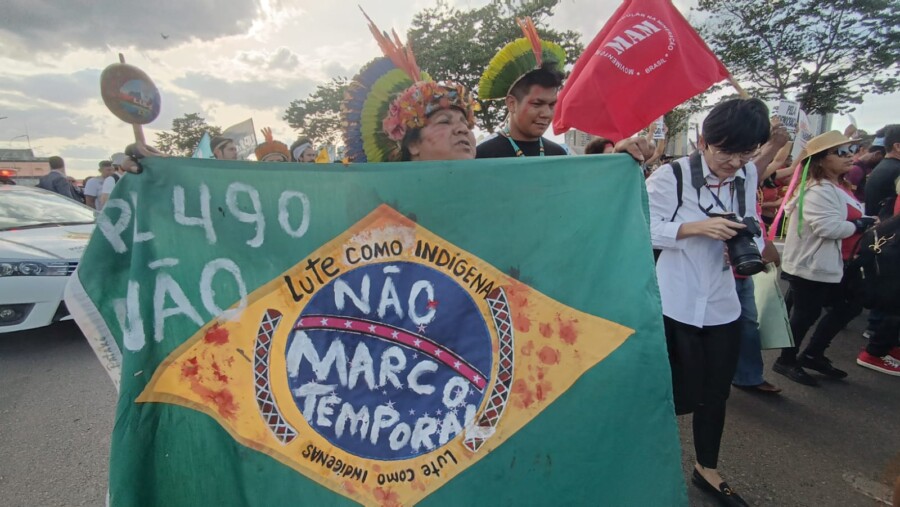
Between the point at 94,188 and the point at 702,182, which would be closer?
the point at 702,182

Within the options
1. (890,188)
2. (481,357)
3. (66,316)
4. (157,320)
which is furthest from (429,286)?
(890,188)

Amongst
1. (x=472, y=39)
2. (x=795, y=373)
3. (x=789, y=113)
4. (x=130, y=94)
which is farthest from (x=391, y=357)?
(x=472, y=39)

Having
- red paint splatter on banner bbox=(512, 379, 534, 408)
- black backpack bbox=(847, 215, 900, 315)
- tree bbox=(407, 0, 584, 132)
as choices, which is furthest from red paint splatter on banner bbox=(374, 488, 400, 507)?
tree bbox=(407, 0, 584, 132)

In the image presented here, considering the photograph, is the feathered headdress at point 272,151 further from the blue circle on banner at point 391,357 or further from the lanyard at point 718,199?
the lanyard at point 718,199

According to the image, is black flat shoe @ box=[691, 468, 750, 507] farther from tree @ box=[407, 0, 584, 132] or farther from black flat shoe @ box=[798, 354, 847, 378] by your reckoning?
tree @ box=[407, 0, 584, 132]

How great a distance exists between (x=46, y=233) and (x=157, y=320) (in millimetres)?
4268

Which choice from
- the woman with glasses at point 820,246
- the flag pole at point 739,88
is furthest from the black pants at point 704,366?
the woman with glasses at point 820,246

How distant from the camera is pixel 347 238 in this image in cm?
165

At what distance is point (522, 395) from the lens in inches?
63.6

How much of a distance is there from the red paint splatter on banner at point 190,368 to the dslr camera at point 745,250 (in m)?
2.16

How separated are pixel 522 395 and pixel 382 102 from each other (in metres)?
1.74

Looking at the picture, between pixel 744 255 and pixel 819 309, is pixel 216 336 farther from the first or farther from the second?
pixel 819 309

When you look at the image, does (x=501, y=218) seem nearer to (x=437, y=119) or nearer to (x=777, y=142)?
(x=437, y=119)

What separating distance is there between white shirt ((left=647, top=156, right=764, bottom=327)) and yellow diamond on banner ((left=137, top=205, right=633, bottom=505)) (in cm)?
72
